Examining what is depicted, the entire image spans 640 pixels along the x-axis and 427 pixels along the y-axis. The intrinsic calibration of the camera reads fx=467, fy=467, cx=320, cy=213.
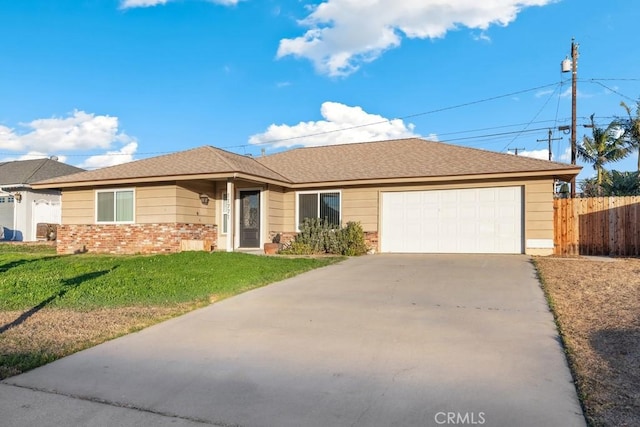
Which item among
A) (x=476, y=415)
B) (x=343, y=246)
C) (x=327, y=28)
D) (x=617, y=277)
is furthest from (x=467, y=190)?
(x=476, y=415)

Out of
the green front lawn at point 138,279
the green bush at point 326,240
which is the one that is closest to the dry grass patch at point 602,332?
the green front lawn at point 138,279

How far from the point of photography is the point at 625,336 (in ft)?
16.9

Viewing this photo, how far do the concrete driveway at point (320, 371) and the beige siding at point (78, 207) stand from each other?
11525mm

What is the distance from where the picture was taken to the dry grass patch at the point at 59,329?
4.52m

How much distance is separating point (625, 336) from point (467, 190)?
31.7 ft

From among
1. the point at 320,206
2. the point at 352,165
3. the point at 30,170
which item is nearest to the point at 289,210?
the point at 320,206

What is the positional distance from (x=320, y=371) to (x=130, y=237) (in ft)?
43.3

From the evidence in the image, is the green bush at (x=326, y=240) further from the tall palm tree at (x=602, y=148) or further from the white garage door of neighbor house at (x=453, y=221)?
the tall palm tree at (x=602, y=148)

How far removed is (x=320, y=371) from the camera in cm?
418

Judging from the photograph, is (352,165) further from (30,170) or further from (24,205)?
(30,170)

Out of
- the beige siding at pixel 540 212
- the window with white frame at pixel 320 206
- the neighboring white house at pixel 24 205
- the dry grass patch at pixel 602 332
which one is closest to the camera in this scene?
the dry grass patch at pixel 602 332

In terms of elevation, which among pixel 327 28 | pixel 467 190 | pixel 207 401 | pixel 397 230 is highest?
pixel 327 28

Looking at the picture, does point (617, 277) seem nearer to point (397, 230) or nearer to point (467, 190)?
point (467, 190)

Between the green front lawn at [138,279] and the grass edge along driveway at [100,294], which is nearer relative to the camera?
the grass edge along driveway at [100,294]
